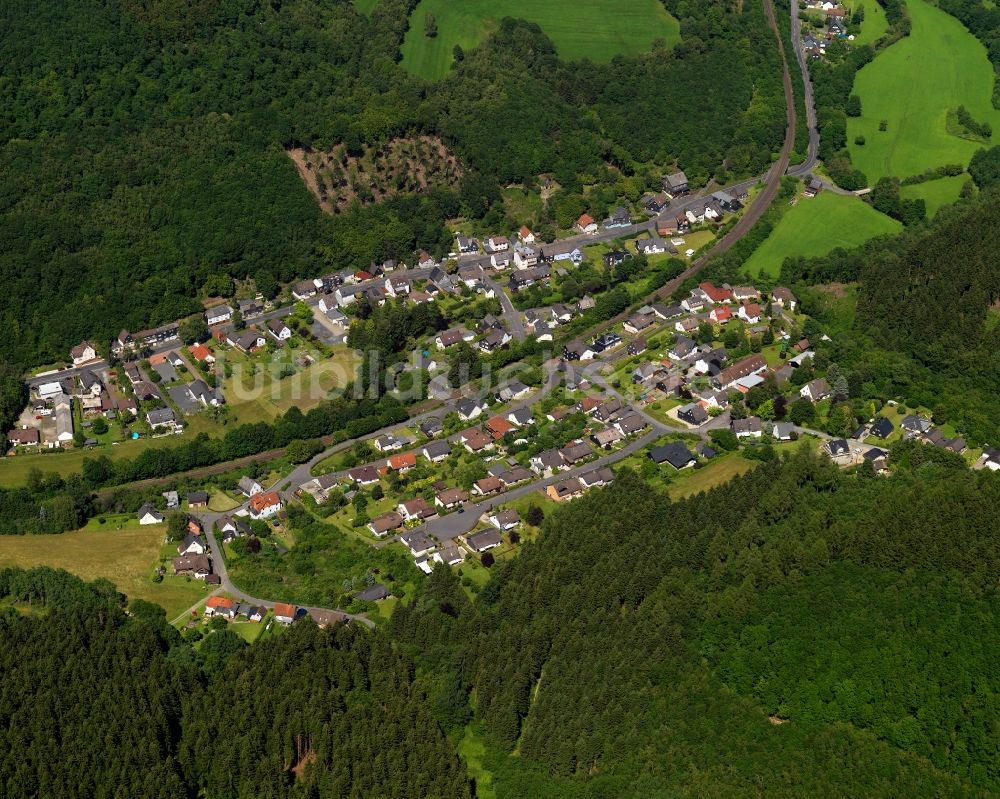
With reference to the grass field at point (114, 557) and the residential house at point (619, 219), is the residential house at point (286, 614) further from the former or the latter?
the residential house at point (619, 219)

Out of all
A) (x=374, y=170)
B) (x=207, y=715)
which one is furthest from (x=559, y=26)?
(x=207, y=715)

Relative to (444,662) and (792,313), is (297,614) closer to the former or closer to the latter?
(444,662)

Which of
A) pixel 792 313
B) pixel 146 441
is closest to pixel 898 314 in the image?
pixel 792 313

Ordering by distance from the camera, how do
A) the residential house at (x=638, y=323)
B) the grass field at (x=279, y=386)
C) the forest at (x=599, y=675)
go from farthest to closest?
the residential house at (x=638, y=323), the grass field at (x=279, y=386), the forest at (x=599, y=675)

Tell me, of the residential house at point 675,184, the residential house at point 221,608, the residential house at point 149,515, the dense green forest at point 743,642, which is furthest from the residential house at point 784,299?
the residential house at point 221,608

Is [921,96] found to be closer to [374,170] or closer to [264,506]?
[374,170]

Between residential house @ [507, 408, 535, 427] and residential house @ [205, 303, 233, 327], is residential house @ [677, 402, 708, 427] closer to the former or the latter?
residential house @ [507, 408, 535, 427]

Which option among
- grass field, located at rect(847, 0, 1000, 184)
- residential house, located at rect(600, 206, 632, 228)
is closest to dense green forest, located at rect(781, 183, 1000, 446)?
residential house, located at rect(600, 206, 632, 228)
